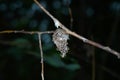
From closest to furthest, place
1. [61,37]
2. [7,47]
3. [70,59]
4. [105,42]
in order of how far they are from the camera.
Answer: [61,37] < [70,59] < [7,47] < [105,42]

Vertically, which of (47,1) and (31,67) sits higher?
(47,1)

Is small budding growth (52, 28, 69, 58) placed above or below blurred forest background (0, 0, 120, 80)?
above

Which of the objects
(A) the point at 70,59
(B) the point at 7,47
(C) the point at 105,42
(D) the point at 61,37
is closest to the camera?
(D) the point at 61,37

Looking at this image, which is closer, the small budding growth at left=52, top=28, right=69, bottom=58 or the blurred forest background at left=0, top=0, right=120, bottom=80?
the small budding growth at left=52, top=28, right=69, bottom=58

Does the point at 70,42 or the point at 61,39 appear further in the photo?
the point at 70,42

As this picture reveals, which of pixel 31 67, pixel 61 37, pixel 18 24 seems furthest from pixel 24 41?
pixel 61 37

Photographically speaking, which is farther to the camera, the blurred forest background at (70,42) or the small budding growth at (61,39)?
the blurred forest background at (70,42)

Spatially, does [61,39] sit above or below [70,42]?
above

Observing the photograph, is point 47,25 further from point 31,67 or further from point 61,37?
point 61,37
